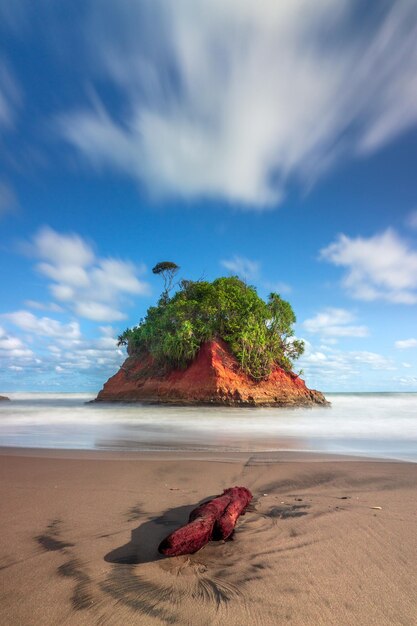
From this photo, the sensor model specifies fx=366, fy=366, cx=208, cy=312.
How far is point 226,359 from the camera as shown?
29.7 metres

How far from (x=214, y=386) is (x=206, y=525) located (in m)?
25.3

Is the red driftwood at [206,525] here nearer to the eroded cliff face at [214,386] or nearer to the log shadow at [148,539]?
the log shadow at [148,539]

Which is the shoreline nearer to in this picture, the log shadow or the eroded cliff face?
the log shadow

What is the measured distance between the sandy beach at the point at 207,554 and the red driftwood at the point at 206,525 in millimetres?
67

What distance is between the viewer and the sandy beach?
1.67 meters

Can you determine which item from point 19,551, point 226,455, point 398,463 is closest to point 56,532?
point 19,551

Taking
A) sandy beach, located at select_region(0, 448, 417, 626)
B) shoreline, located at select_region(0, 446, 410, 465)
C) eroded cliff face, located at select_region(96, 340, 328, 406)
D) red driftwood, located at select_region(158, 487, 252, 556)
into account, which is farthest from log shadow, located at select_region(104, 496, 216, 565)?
eroded cliff face, located at select_region(96, 340, 328, 406)

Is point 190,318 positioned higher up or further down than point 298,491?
higher up

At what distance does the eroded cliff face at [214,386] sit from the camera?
27.4 m

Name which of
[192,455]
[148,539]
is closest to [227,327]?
[192,455]

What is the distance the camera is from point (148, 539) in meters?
2.51

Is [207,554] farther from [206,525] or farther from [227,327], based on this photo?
[227,327]

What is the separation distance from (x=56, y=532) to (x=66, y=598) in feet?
3.36

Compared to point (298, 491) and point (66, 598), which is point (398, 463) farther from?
point (66, 598)
